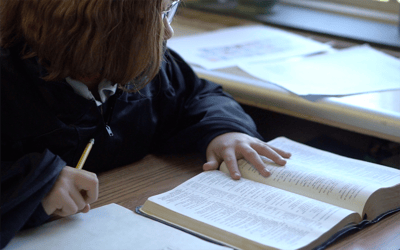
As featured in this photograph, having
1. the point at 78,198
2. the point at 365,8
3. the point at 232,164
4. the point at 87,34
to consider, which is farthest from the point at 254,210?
the point at 365,8

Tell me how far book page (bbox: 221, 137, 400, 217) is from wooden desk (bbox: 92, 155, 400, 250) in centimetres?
5

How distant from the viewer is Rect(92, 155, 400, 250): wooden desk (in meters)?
0.73

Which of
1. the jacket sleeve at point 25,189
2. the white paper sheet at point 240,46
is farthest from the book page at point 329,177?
the white paper sheet at point 240,46

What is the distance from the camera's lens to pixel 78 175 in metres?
0.75

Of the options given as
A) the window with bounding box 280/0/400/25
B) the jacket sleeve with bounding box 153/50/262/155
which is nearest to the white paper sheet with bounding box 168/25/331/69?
the jacket sleeve with bounding box 153/50/262/155

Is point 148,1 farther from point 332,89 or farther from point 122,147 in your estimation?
point 332,89

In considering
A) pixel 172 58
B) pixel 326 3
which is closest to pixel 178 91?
pixel 172 58

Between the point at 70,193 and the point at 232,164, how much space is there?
1.00ft

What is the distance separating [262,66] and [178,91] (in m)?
0.30

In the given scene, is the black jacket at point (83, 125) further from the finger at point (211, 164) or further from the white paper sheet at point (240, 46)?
the white paper sheet at point (240, 46)

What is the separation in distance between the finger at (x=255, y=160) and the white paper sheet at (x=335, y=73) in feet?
0.78

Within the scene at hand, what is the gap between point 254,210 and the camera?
30.3 inches

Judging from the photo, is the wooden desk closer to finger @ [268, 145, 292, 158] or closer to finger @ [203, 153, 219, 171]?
finger @ [203, 153, 219, 171]

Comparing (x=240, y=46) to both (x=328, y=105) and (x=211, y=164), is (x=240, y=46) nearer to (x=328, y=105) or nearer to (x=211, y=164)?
(x=328, y=105)
